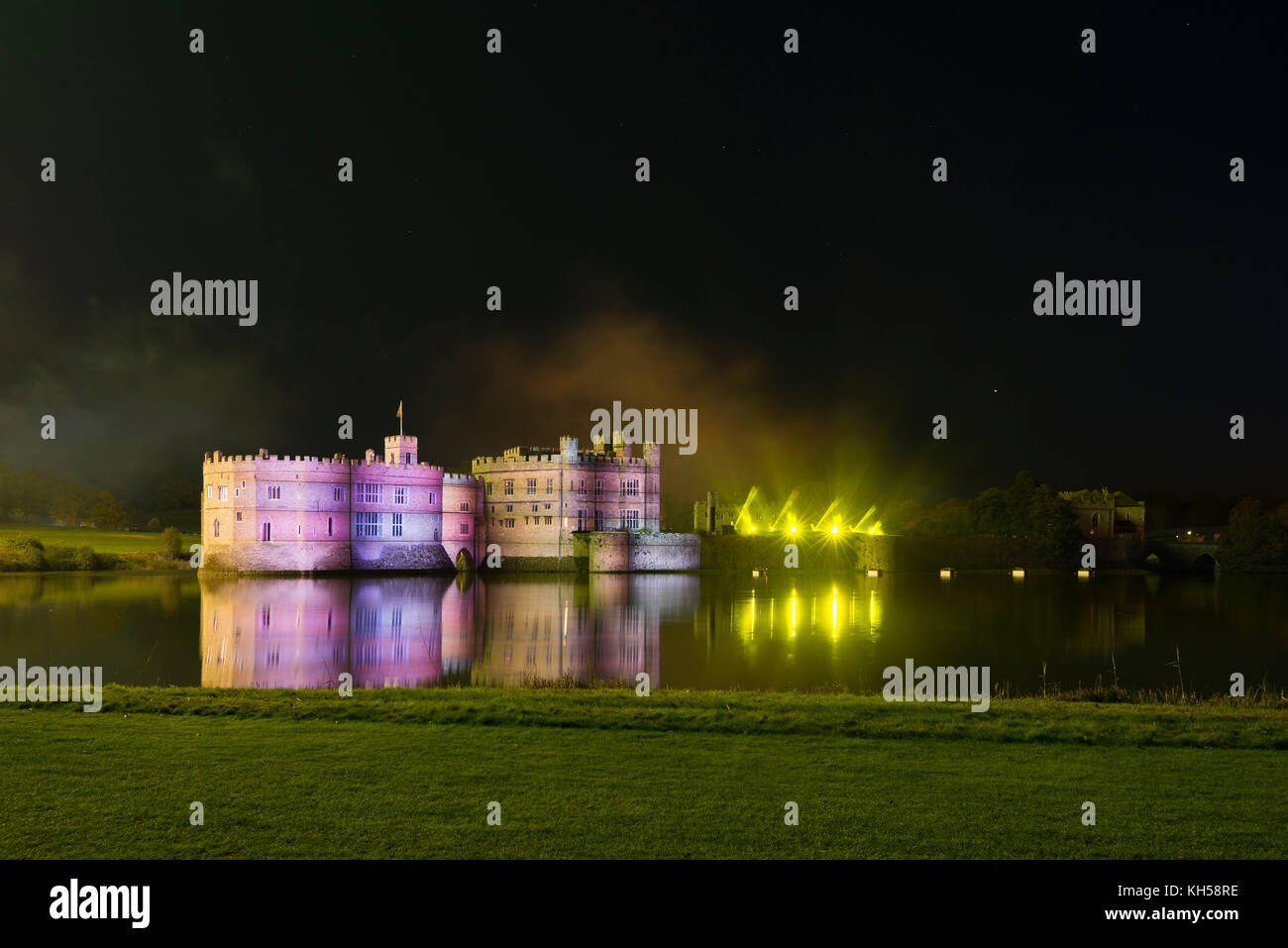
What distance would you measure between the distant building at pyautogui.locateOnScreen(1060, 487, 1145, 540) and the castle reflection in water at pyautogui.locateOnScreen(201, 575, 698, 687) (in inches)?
2323

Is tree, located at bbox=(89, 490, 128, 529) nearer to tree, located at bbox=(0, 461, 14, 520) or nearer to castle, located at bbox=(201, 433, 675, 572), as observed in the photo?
tree, located at bbox=(0, 461, 14, 520)

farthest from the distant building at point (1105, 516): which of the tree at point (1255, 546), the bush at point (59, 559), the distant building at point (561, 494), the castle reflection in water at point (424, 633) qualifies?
the bush at point (59, 559)

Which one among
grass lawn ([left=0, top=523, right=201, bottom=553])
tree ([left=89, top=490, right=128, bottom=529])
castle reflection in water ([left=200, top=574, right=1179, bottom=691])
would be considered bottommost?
castle reflection in water ([left=200, top=574, right=1179, bottom=691])

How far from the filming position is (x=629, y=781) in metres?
9.28

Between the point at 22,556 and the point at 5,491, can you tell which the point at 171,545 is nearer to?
the point at 22,556

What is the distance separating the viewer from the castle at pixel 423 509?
56406 millimetres

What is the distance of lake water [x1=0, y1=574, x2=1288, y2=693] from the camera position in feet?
72.5

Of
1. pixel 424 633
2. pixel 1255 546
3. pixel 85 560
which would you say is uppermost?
pixel 85 560

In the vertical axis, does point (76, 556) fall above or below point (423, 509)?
below

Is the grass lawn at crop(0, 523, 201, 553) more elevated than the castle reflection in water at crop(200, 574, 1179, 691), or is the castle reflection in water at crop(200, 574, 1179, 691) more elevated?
the grass lawn at crop(0, 523, 201, 553)

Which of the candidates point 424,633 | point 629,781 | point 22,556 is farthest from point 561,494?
point 629,781

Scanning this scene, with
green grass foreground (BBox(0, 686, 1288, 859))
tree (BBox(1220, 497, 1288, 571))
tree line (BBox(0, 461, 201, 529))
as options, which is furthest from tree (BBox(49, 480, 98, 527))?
tree (BBox(1220, 497, 1288, 571))

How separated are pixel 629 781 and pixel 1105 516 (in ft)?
310

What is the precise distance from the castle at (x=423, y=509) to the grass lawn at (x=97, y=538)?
12812mm
